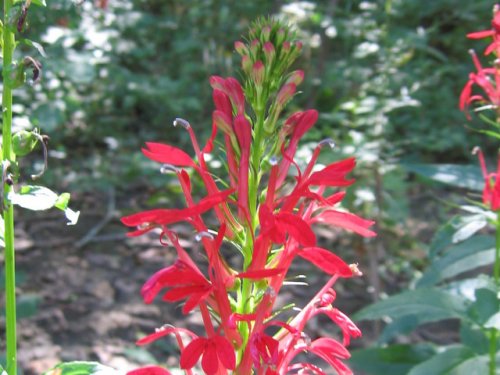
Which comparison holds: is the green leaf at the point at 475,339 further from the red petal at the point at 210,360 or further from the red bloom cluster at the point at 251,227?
the red petal at the point at 210,360

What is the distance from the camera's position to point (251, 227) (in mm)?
1067

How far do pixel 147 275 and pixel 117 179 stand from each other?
2.83 ft

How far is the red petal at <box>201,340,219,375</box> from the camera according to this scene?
3.15 ft

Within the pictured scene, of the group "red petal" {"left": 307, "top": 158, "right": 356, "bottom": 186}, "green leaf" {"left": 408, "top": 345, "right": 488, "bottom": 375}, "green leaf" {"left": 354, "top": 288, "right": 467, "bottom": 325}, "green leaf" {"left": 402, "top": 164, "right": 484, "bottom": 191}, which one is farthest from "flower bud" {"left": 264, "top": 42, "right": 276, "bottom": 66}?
"green leaf" {"left": 402, "top": 164, "right": 484, "bottom": 191}

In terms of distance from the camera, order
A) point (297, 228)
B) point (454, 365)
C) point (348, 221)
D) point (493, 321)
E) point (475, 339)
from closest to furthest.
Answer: point (297, 228) → point (348, 221) → point (493, 321) → point (454, 365) → point (475, 339)

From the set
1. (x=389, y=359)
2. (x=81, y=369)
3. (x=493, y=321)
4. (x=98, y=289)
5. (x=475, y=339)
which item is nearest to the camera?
(x=81, y=369)

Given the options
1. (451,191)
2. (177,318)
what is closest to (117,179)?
(177,318)

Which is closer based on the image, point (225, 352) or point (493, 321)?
point (225, 352)

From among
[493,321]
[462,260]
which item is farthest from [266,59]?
[462,260]

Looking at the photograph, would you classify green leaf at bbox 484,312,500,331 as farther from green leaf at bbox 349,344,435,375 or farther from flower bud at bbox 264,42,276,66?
flower bud at bbox 264,42,276,66

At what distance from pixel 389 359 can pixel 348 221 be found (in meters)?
1.63

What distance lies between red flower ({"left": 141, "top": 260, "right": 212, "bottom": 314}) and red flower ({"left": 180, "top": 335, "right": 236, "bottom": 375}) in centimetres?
6

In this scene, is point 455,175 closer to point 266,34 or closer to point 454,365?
point 454,365

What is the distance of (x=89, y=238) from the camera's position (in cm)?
387
